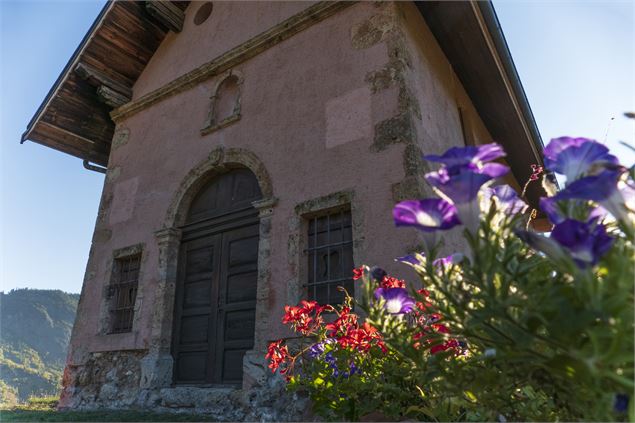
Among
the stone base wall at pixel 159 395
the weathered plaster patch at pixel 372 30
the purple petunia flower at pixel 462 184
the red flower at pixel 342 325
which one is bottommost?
the stone base wall at pixel 159 395

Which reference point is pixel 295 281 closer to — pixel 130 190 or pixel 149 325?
pixel 149 325

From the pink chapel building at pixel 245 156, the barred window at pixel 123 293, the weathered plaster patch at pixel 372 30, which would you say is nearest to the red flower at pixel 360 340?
the pink chapel building at pixel 245 156

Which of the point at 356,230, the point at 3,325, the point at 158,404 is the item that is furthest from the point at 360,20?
the point at 3,325

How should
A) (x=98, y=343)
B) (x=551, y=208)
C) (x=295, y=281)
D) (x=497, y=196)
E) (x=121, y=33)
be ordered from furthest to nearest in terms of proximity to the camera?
(x=121, y=33) → (x=98, y=343) → (x=295, y=281) → (x=497, y=196) → (x=551, y=208)

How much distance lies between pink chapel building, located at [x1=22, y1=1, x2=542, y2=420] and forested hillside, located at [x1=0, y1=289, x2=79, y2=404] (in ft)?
151

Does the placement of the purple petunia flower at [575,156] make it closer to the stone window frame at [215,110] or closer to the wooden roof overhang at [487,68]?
the wooden roof overhang at [487,68]

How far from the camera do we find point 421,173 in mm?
4023

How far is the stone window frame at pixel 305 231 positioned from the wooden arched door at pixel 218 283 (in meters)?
0.80

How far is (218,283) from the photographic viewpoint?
537 cm

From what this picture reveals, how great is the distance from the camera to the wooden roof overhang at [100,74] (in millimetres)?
7133

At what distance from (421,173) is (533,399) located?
284 centimetres

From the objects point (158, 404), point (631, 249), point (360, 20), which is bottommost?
point (158, 404)

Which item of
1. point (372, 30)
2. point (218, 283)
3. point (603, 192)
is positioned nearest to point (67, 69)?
point (218, 283)

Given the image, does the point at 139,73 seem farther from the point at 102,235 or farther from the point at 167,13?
the point at 102,235
